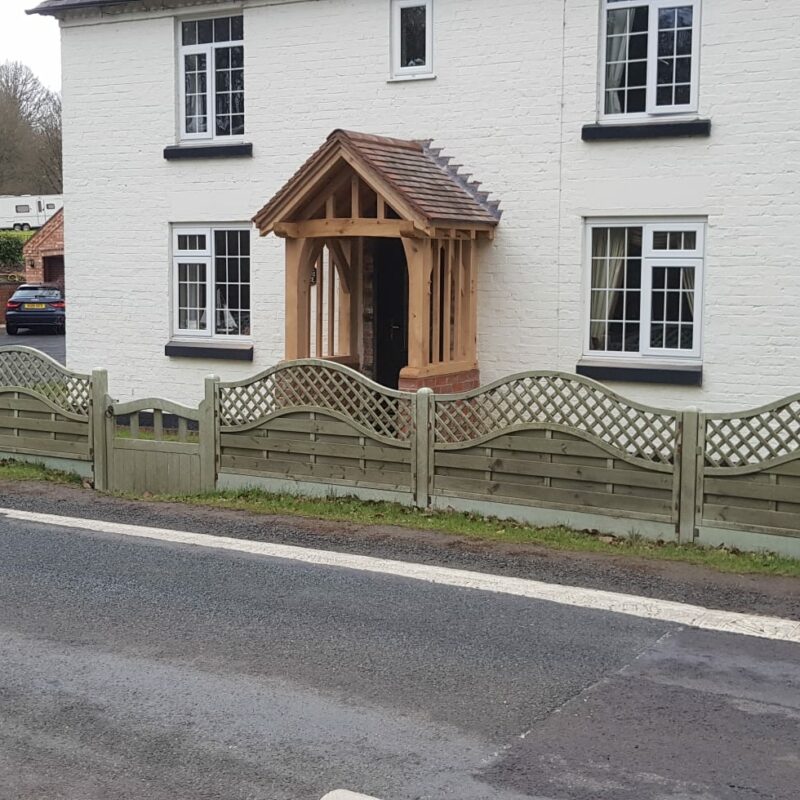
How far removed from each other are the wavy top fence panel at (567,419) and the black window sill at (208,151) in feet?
22.2

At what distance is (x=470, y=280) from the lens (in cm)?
1515

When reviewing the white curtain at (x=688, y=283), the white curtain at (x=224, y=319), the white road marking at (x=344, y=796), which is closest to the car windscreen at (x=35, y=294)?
the white curtain at (x=224, y=319)

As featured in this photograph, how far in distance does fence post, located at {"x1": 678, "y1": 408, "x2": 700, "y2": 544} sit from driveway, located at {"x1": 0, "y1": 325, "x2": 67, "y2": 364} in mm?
23291

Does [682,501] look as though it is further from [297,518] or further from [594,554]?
[297,518]

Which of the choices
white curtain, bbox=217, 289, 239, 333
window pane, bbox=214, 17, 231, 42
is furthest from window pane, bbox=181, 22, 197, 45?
white curtain, bbox=217, 289, 239, 333

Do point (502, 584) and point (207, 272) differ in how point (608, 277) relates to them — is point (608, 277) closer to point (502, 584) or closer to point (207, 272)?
point (207, 272)

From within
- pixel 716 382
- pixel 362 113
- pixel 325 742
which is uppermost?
pixel 362 113

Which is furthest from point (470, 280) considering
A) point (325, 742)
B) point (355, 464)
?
point (325, 742)

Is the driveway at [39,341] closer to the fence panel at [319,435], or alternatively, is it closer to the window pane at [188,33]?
the window pane at [188,33]

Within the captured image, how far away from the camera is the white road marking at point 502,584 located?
7895 millimetres

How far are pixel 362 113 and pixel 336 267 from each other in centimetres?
204

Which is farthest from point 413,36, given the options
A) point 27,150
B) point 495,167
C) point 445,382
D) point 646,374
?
Answer: point 27,150

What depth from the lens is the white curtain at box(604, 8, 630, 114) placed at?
14500 millimetres

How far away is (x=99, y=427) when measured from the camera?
13.0 m
